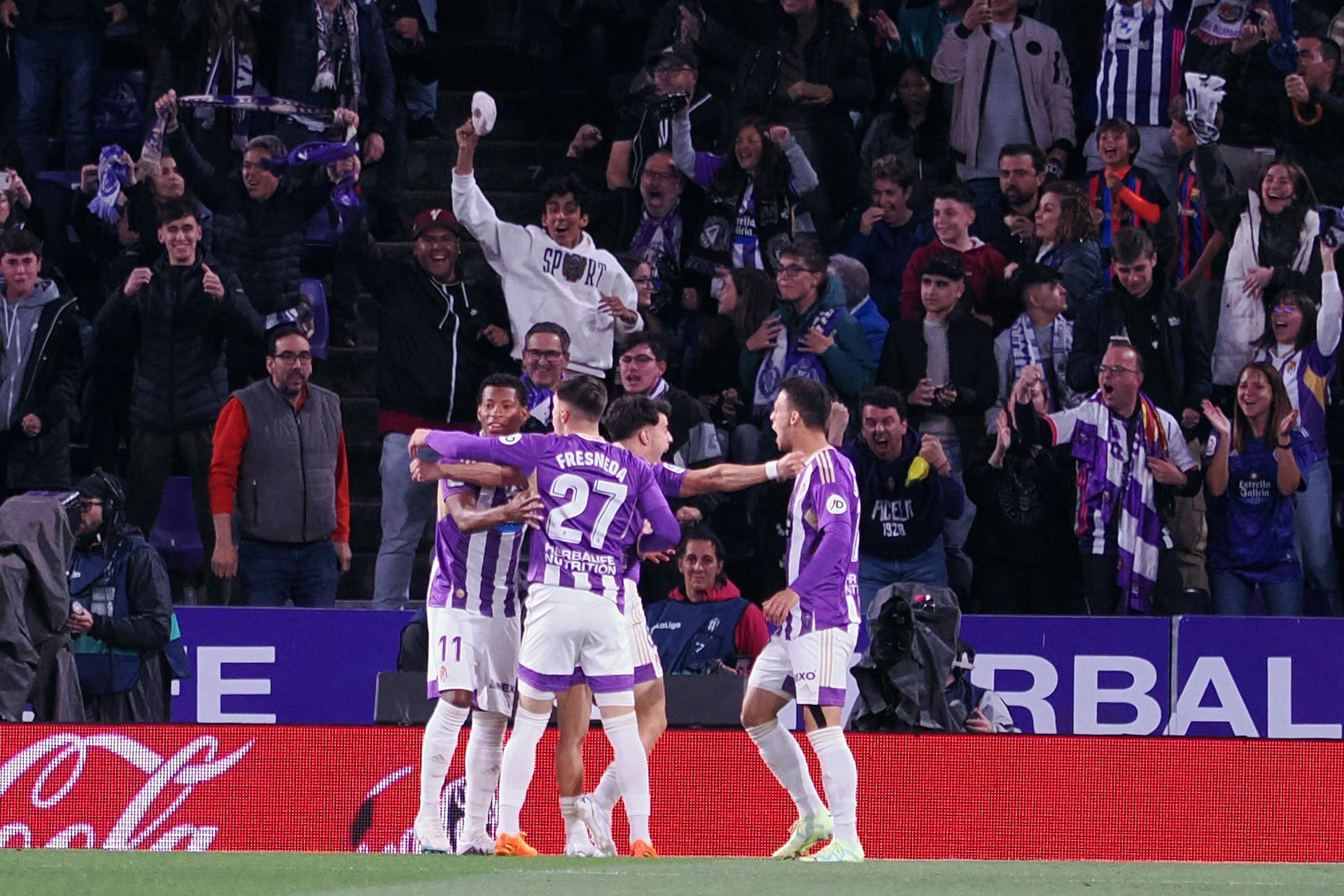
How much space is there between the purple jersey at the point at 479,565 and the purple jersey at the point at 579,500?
0.39 meters

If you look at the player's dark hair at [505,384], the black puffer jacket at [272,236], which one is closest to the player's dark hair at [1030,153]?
the black puffer jacket at [272,236]

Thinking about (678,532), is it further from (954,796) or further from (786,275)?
(786,275)

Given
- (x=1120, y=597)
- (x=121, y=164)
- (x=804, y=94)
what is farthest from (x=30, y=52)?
(x=1120, y=597)

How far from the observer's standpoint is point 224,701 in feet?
35.1

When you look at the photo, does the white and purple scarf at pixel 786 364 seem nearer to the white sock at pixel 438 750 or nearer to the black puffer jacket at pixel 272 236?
the black puffer jacket at pixel 272 236

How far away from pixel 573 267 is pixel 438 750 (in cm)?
399

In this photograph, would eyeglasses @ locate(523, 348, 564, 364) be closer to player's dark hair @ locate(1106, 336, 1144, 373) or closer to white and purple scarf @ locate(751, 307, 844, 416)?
white and purple scarf @ locate(751, 307, 844, 416)

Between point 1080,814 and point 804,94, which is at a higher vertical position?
point 804,94

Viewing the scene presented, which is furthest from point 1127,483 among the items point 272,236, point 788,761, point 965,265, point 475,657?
point 272,236

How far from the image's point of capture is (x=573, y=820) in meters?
7.58

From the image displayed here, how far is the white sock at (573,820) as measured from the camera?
7.56 metres

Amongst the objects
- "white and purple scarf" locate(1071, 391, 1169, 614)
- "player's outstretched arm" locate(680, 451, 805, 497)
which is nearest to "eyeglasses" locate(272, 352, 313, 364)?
"player's outstretched arm" locate(680, 451, 805, 497)

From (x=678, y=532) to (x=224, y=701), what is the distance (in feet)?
13.4

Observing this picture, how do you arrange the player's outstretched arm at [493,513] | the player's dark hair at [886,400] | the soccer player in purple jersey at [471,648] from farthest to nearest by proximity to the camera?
the player's dark hair at [886,400] < the soccer player in purple jersey at [471,648] < the player's outstretched arm at [493,513]
